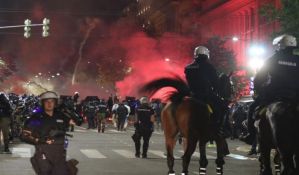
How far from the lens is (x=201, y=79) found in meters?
12.5

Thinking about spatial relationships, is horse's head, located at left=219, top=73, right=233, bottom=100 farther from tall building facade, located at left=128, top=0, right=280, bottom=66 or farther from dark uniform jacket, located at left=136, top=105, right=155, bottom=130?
tall building facade, located at left=128, top=0, right=280, bottom=66

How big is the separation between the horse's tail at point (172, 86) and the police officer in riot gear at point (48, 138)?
300 centimetres

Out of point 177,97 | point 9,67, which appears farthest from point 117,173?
point 9,67

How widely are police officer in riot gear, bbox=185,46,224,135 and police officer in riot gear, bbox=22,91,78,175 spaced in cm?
320

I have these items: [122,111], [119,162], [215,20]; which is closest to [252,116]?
[119,162]

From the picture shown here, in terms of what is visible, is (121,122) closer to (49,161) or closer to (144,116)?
(144,116)

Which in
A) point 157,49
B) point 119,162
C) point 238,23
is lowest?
point 119,162

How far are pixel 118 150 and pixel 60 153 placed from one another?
1474 centimetres

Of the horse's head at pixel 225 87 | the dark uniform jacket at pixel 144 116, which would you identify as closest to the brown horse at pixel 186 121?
the horse's head at pixel 225 87

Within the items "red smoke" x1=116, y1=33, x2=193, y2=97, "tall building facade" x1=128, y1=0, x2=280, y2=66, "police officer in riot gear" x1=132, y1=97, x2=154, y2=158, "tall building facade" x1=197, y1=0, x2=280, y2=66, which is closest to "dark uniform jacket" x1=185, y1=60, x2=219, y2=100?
"police officer in riot gear" x1=132, y1=97, x2=154, y2=158

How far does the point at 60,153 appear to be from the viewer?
389 inches

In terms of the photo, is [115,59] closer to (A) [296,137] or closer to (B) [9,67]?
(B) [9,67]

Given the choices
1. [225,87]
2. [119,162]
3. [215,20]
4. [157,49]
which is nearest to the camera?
[225,87]

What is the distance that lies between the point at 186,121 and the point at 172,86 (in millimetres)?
876
